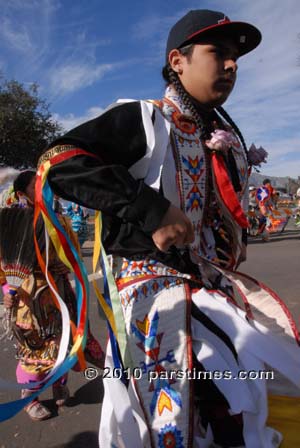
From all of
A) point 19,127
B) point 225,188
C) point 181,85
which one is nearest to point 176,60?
point 181,85

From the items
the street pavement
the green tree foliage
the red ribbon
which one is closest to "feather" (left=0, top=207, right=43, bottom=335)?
the street pavement

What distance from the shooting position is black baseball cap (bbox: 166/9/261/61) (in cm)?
175

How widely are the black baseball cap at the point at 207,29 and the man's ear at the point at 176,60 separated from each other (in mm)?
28

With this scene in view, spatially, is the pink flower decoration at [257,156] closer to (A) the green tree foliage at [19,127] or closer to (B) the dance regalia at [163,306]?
(B) the dance regalia at [163,306]

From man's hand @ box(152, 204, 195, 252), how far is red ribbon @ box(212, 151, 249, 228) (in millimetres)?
357

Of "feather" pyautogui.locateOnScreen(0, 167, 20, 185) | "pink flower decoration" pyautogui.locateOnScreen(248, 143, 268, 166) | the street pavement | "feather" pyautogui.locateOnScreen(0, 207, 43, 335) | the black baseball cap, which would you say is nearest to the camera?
the black baseball cap

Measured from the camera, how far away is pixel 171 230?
148cm

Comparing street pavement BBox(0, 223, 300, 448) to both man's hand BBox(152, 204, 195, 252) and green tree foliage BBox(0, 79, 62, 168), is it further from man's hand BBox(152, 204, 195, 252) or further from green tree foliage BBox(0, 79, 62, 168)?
green tree foliage BBox(0, 79, 62, 168)

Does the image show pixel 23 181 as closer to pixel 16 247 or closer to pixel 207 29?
pixel 16 247

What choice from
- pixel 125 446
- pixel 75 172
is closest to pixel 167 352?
pixel 125 446

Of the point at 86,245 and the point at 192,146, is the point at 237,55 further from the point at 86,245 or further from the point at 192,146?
the point at 86,245

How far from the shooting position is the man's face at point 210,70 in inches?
69.7

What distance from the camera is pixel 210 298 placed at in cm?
162

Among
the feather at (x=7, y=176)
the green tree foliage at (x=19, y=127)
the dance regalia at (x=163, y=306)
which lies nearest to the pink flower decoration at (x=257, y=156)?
the dance regalia at (x=163, y=306)
